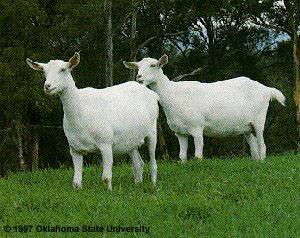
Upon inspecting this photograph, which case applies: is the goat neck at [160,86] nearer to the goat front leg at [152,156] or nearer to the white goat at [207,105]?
the white goat at [207,105]

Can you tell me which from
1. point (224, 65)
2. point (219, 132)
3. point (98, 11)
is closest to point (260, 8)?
point (224, 65)

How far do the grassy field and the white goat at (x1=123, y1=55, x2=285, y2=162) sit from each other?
2.02 meters

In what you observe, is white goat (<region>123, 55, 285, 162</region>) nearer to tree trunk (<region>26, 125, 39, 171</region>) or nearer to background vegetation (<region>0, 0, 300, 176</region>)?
background vegetation (<region>0, 0, 300, 176</region>)

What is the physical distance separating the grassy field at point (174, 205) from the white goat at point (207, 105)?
202 cm

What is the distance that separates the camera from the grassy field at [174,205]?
279 inches

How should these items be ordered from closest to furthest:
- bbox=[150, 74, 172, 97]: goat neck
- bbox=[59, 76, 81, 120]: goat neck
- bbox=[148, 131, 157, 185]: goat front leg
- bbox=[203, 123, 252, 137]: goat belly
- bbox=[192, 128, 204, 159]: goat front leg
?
bbox=[59, 76, 81, 120]: goat neck → bbox=[148, 131, 157, 185]: goat front leg → bbox=[192, 128, 204, 159]: goat front leg → bbox=[150, 74, 172, 97]: goat neck → bbox=[203, 123, 252, 137]: goat belly

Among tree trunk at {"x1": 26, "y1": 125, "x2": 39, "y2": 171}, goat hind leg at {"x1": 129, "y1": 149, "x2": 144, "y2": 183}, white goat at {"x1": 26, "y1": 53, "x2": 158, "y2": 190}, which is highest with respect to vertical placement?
white goat at {"x1": 26, "y1": 53, "x2": 158, "y2": 190}

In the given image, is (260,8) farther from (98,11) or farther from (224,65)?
(98,11)

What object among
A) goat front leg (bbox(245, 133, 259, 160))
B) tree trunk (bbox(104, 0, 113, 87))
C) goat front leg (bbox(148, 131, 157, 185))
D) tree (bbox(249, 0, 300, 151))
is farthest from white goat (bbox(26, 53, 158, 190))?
tree (bbox(249, 0, 300, 151))

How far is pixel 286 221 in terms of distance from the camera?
23.5 ft

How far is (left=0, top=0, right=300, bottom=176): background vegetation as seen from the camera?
22594mm

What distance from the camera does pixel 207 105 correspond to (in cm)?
1384

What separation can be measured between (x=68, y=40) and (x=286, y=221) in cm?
1931

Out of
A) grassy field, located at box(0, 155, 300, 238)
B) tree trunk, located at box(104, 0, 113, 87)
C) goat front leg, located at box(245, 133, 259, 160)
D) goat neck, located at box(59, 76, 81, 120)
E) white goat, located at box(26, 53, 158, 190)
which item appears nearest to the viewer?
grassy field, located at box(0, 155, 300, 238)
